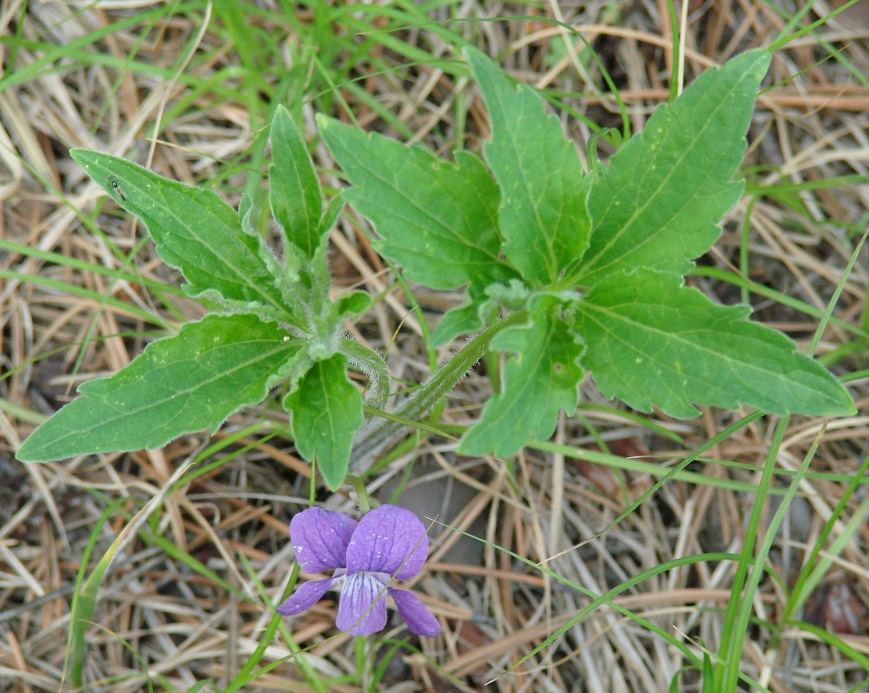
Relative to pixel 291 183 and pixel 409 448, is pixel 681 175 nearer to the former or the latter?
pixel 291 183

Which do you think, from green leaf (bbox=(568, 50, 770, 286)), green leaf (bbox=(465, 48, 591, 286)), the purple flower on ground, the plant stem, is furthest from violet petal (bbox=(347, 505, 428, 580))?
green leaf (bbox=(568, 50, 770, 286))

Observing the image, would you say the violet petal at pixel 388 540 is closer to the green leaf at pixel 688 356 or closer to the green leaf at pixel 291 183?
the green leaf at pixel 688 356

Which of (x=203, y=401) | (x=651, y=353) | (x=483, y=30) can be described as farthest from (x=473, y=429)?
(x=483, y=30)

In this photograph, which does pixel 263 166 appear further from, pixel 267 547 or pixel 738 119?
pixel 738 119

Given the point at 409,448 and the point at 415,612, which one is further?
the point at 409,448

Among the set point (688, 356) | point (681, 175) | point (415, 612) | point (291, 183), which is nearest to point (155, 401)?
point (291, 183)

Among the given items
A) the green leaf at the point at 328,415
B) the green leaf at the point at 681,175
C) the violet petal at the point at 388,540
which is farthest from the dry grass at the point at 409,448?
the green leaf at the point at 681,175
